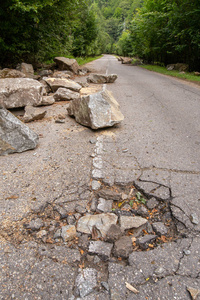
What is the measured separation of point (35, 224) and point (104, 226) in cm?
68

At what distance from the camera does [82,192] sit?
7.34ft

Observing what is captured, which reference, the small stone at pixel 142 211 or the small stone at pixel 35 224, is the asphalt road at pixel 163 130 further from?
the small stone at pixel 35 224

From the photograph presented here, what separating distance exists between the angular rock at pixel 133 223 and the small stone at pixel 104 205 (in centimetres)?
20

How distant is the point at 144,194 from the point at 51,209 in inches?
43.6

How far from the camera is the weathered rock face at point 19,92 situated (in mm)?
4523

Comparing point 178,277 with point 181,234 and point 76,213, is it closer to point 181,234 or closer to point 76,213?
point 181,234

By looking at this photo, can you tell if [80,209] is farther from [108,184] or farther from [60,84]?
[60,84]

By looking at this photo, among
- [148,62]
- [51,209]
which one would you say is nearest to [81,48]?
[148,62]

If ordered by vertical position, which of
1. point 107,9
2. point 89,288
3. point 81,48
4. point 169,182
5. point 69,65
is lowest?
point 89,288

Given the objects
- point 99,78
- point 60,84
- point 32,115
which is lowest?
point 32,115

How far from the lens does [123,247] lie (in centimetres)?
165

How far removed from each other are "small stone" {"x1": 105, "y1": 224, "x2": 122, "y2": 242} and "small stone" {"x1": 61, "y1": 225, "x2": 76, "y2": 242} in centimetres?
32

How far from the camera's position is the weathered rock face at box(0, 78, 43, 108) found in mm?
4523

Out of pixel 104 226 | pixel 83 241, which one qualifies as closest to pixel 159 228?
pixel 104 226
